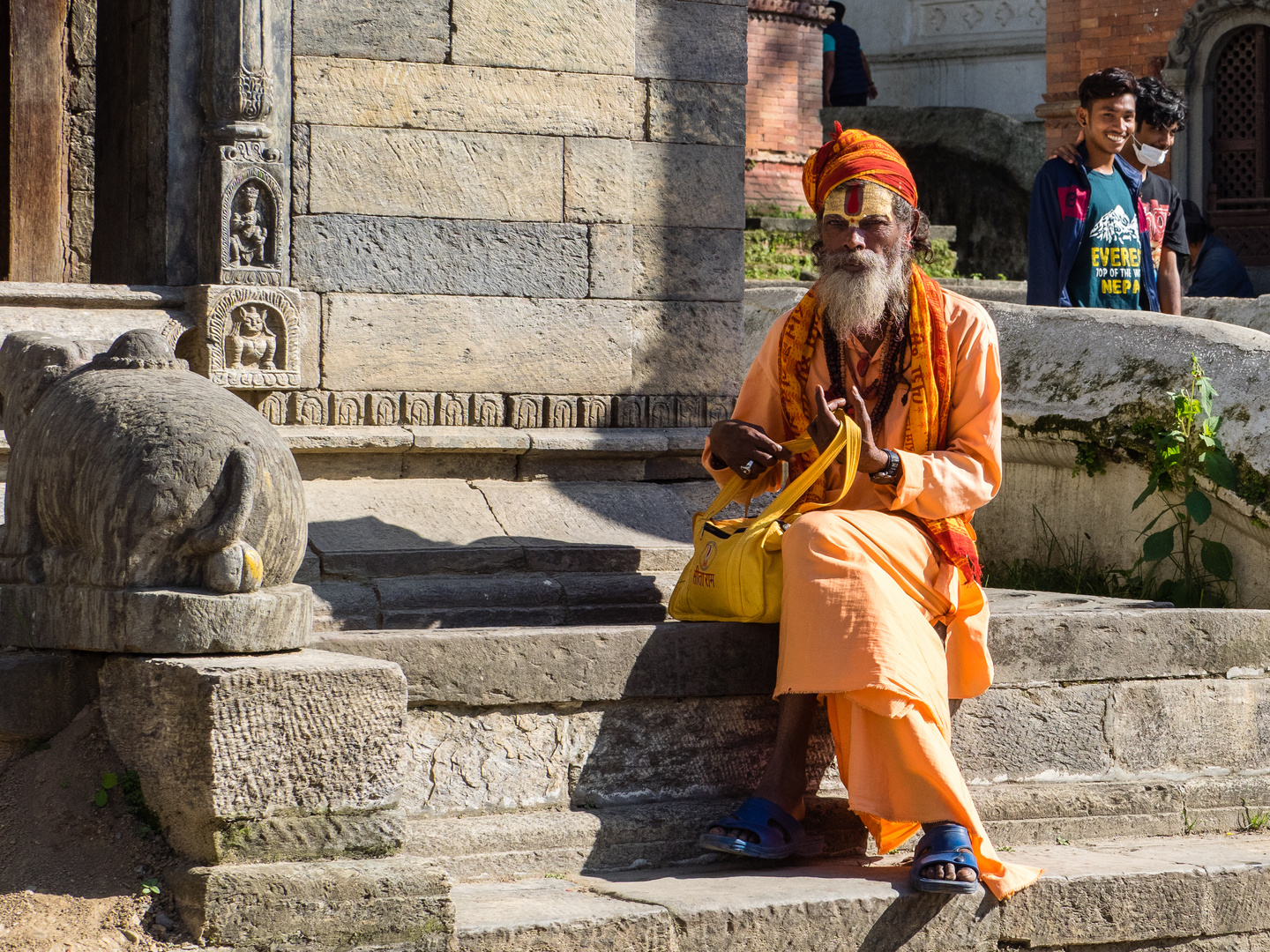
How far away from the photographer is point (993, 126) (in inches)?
691

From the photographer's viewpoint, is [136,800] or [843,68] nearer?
[136,800]

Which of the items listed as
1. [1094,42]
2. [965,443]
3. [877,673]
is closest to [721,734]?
[877,673]

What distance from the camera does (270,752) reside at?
3248mm

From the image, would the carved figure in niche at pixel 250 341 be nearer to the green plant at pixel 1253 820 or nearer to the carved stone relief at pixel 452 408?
the carved stone relief at pixel 452 408

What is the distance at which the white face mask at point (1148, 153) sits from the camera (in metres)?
6.37

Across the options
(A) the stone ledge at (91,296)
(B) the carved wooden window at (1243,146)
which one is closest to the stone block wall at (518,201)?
(A) the stone ledge at (91,296)

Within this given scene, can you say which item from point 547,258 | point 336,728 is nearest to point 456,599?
point 547,258

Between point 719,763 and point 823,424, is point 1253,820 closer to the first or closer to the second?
point 719,763

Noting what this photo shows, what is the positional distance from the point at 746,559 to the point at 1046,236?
2.56m

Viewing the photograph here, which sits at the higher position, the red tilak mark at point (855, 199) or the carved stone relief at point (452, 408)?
the red tilak mark at point (855, 199)

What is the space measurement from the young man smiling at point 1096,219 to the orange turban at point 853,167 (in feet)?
5.82

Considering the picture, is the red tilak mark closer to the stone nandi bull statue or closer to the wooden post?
the stone nandi bull statue

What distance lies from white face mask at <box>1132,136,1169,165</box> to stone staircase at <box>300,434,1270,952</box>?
2118mm

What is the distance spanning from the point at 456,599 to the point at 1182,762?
2.10 m
